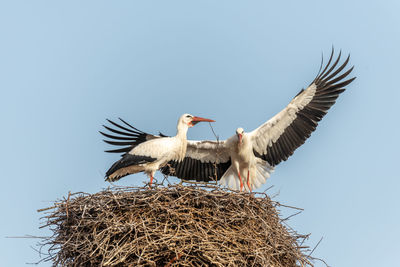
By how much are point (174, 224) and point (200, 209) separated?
339mm

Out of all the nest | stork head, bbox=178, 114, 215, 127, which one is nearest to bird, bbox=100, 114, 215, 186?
stork head, bbox=178, 114, 215, 127

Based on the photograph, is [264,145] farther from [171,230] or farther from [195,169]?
[171,230]

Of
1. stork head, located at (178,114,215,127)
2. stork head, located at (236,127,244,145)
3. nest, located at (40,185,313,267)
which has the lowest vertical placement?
nest, located at (40,185,313,267)

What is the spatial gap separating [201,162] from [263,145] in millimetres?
948

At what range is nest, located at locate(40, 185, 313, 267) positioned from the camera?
5.18 meters

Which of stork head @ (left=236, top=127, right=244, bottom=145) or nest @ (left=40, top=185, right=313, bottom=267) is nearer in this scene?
nest @ (left=40, top=185, right=313, bottom=267)

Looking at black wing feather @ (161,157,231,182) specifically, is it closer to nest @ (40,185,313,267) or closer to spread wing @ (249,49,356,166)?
spread wing @ (249,49,356,166)

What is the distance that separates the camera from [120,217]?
553 centimetres

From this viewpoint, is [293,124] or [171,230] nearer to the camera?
[171,230]

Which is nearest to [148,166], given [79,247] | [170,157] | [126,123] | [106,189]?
[170,157]

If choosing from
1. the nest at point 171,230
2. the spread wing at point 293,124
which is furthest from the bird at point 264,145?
the nest at point 171,230

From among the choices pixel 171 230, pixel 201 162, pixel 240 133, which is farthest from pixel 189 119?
pixel 171 230

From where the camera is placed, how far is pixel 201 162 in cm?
820

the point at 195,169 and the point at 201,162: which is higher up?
the point at 201,162
